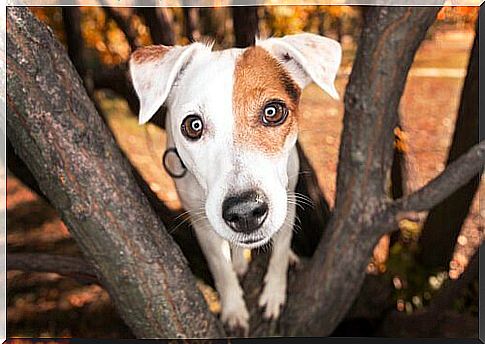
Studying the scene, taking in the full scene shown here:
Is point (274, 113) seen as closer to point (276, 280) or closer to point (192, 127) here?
point (192, 127)

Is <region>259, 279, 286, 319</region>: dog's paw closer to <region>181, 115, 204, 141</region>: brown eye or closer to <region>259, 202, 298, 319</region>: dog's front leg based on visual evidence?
<region>259, 202, 298, 319</region>: dog's front leg

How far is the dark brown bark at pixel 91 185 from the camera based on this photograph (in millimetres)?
1735

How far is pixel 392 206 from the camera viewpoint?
2.05 metres

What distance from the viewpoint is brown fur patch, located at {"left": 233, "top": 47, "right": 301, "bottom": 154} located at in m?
1.84

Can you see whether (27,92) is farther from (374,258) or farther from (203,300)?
(374,258)

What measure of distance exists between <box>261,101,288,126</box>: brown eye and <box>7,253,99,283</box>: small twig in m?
0.66

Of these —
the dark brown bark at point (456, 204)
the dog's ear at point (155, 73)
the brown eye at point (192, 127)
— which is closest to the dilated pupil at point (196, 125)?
the brown eye at point (192, 127)

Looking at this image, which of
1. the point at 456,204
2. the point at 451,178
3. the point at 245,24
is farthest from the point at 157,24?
the point at 456,204

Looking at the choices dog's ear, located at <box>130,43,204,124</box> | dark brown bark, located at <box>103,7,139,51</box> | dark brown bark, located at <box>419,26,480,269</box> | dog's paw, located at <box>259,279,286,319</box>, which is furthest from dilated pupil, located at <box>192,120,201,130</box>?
dark brown bark, located at <box>419,26,480,269</box>

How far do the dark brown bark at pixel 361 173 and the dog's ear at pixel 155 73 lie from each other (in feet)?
1.50

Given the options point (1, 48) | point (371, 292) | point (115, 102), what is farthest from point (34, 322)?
point (371, 292)

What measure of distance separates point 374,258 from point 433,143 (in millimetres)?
368

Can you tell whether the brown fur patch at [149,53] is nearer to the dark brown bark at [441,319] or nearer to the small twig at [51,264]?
the small twig at [51,264]

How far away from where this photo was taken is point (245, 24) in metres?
2.00
